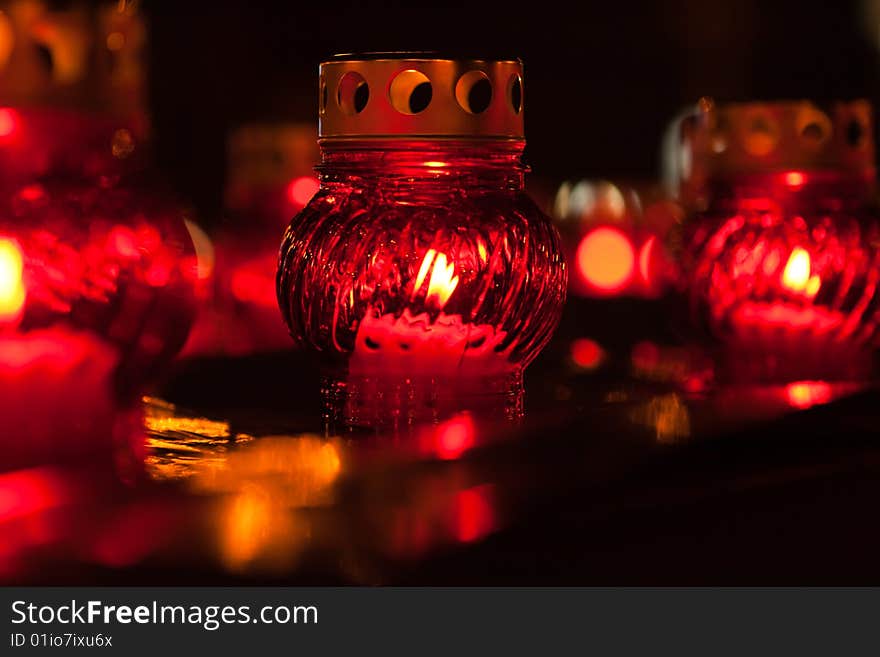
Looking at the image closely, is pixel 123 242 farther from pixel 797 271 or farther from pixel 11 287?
pixel 797 271

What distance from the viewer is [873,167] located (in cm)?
94

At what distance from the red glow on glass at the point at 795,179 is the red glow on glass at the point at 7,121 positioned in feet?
1.57

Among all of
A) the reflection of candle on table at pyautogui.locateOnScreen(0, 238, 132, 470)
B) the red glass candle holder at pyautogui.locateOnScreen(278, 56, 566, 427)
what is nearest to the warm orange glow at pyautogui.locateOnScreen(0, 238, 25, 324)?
the reflection of candle on table at pyautogui.locateOnScreen(0, 238, 132, 470)

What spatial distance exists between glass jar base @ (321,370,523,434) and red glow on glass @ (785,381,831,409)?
14cm

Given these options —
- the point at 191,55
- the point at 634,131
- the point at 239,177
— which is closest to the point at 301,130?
the point at 239,177

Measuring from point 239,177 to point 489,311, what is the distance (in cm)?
61

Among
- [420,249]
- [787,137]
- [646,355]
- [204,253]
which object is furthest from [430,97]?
[204,253]

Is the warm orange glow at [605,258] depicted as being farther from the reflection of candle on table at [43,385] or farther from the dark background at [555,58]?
the dark background at [555,58]

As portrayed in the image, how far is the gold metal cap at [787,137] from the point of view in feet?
2.98

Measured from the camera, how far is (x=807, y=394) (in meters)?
0.79

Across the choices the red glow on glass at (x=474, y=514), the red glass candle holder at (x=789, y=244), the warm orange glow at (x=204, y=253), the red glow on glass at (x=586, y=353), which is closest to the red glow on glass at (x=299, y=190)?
the warm orange glow at (x=204, y=253)

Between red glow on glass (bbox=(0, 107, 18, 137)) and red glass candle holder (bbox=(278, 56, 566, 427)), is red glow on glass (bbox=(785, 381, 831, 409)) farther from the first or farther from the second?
red glow on glass (bbox=(0, 107, 18, 137))

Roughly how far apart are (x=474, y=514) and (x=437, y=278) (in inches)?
7.1

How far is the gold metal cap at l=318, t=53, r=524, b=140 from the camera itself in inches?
28.8
